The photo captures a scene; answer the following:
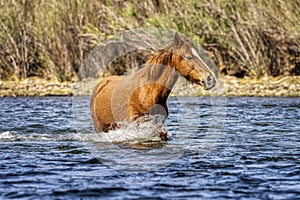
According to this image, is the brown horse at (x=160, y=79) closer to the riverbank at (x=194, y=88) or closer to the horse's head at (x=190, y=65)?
the horse's head at (x=190, y=65)

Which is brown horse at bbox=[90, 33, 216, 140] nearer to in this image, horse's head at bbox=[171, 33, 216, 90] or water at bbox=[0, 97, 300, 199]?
horse's head at bbox=[171, 33, 216, 90]

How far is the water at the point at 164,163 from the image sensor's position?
662 centimetres

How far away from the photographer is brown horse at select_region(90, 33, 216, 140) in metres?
9.09

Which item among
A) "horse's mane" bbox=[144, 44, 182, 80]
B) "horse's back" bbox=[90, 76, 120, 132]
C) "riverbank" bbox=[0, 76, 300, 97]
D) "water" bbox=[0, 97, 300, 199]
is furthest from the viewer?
"riverbank" bbox=[0, 76, 300, 97]

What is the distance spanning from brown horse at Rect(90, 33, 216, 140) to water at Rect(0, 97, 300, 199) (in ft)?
1.38

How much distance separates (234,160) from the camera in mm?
8391

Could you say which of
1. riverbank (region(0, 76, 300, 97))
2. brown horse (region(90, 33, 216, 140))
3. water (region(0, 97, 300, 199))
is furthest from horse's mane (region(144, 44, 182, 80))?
riverbank (region(0, 76, 300, 97))

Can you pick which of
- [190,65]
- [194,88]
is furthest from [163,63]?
[194,88]

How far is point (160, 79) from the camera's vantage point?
9195 mm

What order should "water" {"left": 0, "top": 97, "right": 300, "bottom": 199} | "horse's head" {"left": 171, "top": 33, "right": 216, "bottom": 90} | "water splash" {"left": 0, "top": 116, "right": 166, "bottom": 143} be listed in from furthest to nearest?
1. "water splash" {"left": 0, "top": 116, "right": 166, "bottom": 143}
2. "horse's head" {"left": 171, "top": 33, "right": 216, "bottom": 90}
3. "water" {"left": 0, "top": 97, "right": 300, "bottom": 199}

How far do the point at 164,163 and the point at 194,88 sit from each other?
471 inches

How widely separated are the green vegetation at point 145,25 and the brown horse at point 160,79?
36.9 feet

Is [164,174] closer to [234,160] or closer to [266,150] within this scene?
[234,160]

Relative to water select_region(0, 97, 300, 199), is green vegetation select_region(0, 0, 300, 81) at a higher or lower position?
higher
